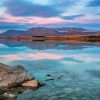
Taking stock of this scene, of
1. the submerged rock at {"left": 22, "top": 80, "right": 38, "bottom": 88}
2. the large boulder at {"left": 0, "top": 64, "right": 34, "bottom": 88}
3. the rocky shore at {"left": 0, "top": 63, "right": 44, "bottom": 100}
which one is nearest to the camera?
the rocky shore at {"left": 0, "top": 63, "right": 44, "bottom": 100}

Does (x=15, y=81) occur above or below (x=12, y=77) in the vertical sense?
below

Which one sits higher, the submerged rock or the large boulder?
the large boulder

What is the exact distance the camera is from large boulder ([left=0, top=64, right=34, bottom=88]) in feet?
65.0

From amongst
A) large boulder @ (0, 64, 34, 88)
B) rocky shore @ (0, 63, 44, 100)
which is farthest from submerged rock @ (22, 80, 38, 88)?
large boulder @ (0, 64, 34, 88)

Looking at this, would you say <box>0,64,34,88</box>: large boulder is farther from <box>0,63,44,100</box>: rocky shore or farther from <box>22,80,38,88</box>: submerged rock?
<box>22,80,38,88</box>: submerged rock

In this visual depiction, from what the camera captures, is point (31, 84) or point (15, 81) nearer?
point (15, 81)

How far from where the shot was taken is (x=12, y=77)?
66.1 feet

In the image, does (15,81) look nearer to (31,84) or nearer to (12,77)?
(12,77)

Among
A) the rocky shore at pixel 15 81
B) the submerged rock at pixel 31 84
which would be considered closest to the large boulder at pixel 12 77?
the rocky shore at pixel 15 81

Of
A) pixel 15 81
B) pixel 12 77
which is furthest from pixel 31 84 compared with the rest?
pixel 12 77

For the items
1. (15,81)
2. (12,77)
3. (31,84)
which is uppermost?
(12,77)

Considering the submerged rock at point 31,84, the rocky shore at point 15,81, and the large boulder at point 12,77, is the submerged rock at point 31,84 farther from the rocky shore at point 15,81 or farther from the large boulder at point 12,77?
the large boulder at point 12,77

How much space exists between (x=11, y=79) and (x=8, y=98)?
139 inches

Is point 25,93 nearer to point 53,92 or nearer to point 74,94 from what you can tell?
point 53,92
